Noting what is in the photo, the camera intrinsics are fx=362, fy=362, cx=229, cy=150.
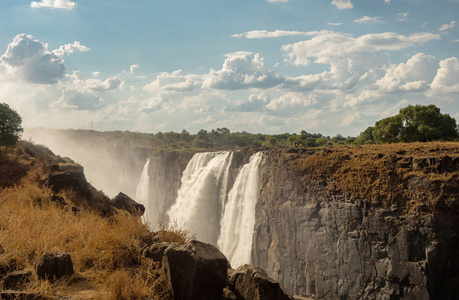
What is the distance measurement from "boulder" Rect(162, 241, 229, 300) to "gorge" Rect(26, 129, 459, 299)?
20.9m

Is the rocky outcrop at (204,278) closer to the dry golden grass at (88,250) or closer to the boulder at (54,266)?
the dry golden grass at (88,250)

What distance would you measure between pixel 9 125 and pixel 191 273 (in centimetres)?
2354

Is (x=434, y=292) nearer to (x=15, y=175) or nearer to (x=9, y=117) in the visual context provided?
(x=15, y=175)

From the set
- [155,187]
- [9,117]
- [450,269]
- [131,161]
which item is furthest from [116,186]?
[450,269]

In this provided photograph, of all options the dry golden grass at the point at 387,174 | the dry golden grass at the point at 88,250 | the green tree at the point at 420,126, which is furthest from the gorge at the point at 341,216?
the dry golden grass at the point at 88,250

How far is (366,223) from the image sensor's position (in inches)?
1005

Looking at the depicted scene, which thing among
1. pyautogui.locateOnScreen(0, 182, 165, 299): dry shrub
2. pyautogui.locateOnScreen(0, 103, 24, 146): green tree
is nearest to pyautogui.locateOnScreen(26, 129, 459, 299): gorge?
pyautogui.locateOnScreen(0, 103, 24, 146): green tree

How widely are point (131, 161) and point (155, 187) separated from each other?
13.0 meters

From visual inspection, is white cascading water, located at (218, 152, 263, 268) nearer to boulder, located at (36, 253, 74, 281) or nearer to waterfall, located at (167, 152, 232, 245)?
waterfall, located at (167, 152, 232, 245)

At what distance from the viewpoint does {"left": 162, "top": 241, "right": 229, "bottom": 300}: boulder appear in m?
5.84

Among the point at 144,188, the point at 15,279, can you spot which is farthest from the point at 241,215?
the point at 15,279

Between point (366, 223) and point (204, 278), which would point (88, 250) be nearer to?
point (204, 278)

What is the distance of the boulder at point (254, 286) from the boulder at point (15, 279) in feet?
11.0

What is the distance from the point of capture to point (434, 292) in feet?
73.0
